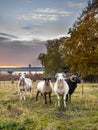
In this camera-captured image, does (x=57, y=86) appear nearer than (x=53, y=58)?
Yes

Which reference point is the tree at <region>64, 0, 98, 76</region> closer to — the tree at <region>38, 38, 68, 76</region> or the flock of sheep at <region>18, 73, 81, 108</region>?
the flock of sheep at <region>18, 73, 81, 108</region>

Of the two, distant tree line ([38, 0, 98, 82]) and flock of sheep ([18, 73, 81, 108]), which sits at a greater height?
distant tree line ([38, 0, 98, 82])

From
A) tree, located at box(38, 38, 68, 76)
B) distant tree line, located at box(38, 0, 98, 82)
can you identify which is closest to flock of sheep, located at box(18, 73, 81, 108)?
distant tree line, located at box(38, 0, 98, 82)

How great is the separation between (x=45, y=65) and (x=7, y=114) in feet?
223

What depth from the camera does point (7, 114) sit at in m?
19.1

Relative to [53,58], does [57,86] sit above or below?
below

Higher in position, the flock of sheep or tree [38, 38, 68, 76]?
tree [38, 38, 68, 76]

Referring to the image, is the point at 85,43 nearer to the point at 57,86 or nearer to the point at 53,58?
the point at 57,86

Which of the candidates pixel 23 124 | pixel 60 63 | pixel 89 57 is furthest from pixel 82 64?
pixel 60 63

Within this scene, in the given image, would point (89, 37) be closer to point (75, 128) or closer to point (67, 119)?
point (67, 119)

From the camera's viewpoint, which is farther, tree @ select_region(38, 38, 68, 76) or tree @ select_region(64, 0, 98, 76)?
tree @ select_region(38, 38, 68, 76)

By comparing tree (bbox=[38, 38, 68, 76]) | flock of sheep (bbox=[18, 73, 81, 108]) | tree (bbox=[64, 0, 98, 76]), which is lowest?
flock of sheep (bbox=[18, 73, 81, 108])

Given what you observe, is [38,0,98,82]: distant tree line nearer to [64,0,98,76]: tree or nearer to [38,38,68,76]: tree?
[64,0,98,76]: tree

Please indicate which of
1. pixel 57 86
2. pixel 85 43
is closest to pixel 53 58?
pixel 85 43
